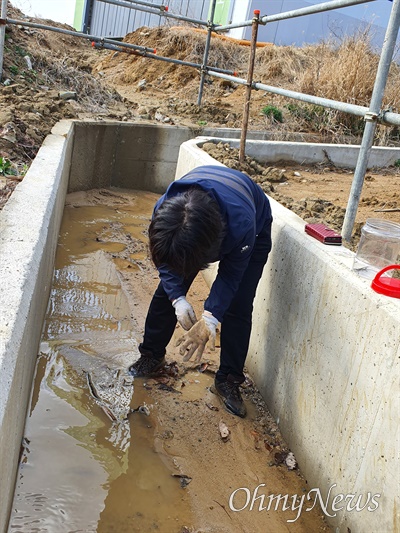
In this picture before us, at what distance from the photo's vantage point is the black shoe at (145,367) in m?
3.28

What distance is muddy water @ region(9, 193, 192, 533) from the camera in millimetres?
2322

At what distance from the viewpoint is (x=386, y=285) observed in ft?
7.52

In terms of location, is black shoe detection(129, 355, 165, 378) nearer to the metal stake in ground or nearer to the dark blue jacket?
the dark blue jacket

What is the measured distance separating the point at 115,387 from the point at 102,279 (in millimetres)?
1391

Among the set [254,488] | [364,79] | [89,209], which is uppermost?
[364,79]

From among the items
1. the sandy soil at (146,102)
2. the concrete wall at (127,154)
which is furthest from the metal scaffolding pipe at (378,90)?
the concrete wall at (127,154)

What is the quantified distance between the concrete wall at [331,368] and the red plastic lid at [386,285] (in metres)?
0.03

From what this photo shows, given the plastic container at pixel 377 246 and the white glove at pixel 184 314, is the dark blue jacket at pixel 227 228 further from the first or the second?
the plastic container at pixel 377 246

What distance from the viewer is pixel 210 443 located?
2.86 metres

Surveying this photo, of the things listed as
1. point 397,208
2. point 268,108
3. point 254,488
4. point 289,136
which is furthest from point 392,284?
point 268,108

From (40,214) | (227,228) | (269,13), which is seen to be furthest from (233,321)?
(269,13)

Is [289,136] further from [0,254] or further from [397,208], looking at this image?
[0,254]

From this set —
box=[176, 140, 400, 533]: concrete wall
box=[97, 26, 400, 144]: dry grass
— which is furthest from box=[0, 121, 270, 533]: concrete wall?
box=[97, 26, 400, 144]: dry grass

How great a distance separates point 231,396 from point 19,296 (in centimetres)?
140
